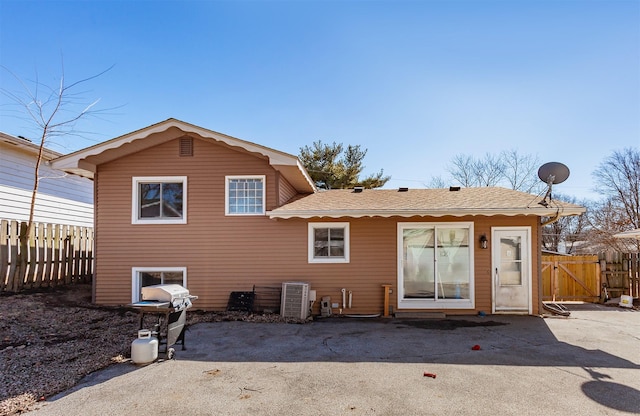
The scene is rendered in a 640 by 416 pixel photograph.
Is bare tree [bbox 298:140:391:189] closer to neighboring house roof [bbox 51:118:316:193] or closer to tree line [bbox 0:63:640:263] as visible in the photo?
tree line [bbox 0:63:640:263]

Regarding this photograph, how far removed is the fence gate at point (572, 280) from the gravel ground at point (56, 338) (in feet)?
28.1

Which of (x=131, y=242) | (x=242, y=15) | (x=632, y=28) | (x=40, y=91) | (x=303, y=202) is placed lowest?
(x=131, y=242)

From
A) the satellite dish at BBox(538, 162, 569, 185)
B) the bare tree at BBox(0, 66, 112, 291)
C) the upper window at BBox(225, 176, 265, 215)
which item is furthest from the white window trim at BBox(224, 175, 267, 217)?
the satellite dish at BBox(538, 162, 569, 185)

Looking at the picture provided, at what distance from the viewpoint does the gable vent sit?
362 inches

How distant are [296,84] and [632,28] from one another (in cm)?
967

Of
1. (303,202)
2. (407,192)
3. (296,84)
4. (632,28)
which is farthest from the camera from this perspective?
(296,84)

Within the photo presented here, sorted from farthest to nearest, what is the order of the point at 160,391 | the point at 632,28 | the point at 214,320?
the point at 632,28 → the point at 214,320 → the point at 160,391

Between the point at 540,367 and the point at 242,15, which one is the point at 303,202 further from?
the point at 540,367

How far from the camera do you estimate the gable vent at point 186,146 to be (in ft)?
30.1

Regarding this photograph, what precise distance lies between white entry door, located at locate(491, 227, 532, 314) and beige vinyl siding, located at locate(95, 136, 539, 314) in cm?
17

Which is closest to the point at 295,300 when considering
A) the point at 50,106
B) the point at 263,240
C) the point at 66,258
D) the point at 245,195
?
the point at 263,240

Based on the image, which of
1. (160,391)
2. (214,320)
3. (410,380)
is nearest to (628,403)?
(410,380)

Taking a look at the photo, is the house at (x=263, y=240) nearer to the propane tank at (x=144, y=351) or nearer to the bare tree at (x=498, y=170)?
the propane tank at (x=144, y=351)

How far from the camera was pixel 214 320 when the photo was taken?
317 inches
